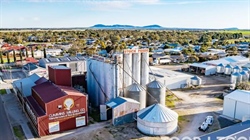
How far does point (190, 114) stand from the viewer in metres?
31.2

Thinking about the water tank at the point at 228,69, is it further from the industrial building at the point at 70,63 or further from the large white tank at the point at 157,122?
the large white tank at the point at 157,122

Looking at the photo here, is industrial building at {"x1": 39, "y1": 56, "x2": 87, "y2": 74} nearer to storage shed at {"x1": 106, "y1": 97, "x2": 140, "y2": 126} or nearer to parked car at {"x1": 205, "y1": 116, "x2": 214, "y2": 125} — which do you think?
storage shed at {"x1": 106, "y1": 97, "x2": 140, "y2": 126}

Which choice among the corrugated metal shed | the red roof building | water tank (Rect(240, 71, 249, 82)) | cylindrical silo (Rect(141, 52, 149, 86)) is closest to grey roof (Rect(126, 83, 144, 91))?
cylindrical silo (Rect(141, 52, 149, 86))

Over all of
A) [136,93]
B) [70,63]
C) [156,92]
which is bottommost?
[156,92]

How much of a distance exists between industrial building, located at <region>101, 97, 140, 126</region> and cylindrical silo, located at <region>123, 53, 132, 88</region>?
3.30 m

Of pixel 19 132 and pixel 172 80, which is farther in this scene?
pixel 172 80

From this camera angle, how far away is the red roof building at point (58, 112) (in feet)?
82.3

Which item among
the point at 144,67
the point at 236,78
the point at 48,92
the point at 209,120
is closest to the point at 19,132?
the point at 48,92

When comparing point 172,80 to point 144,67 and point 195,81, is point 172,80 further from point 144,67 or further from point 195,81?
point 144,67

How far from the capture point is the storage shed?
2695 cm

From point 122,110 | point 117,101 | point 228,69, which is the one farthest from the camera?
point 228,69

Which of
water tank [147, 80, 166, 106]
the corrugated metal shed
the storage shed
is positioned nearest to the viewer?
the corrugated metal shed

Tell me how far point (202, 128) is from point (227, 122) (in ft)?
14.4

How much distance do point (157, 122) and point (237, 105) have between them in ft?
36.7
